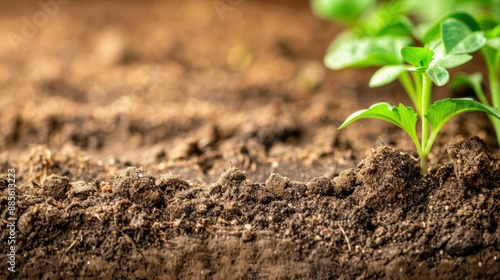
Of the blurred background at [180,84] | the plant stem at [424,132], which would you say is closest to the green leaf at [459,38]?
the plant stem at [424,132]

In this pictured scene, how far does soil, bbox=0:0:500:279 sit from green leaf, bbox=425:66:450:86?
0.22 metres

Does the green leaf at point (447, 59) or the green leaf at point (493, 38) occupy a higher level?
the green leaf at point (493, 38)

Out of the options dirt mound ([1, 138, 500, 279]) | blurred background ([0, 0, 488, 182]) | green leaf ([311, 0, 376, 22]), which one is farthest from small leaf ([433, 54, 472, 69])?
green leaf ([311, 0, 376, 22])

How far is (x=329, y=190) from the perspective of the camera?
1.50 meters

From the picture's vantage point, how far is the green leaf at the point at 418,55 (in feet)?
4.64

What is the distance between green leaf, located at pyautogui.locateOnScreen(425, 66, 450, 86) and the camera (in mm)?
1346

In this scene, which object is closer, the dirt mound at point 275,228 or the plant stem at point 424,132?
the dirt mound at point 275,228

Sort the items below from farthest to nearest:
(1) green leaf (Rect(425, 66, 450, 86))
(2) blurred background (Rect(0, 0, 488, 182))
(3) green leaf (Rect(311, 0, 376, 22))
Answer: (3) green leaf (Rect(311, 0, 376, 22)) → (2) blurred background (Rect(0, 0, 488, 182)) → (1) green leaf (Rect(425, 66, 450, 86))

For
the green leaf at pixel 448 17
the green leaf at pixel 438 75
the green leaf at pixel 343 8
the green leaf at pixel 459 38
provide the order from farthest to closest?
the green leaf at pixel 343 8, the green leaf at pixel 448 17, the green leaf at pixel 459 38, the green leaf at pixel 438 75

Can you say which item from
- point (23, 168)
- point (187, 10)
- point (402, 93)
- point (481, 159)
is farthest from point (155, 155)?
point (187, 10)

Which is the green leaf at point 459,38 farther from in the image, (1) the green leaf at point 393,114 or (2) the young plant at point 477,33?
(1) the green leaf at point 393,114

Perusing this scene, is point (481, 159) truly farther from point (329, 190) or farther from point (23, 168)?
point (23, 168)

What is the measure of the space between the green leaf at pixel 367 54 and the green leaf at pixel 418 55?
218 millimetres

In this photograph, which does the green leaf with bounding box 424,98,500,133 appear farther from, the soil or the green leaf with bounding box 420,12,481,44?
the green leaf with bounding box 420,12,481,44
